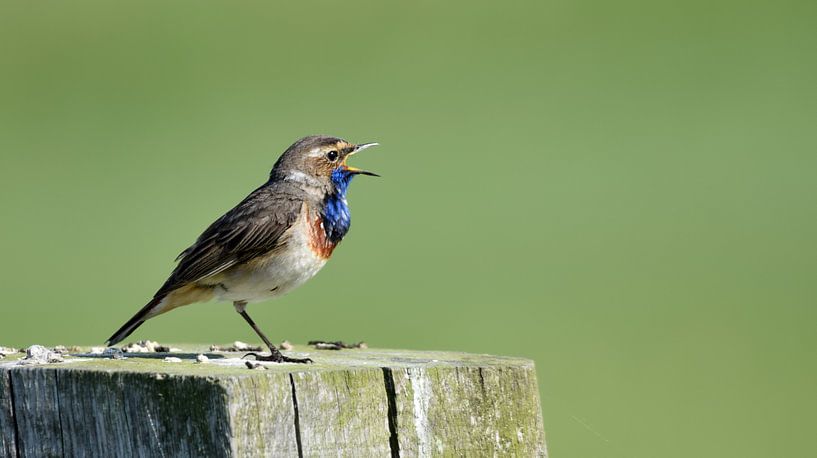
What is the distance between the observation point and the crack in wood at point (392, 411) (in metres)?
4.12

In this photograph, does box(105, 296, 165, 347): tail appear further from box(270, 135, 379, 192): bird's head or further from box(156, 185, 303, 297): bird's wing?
box(270, 135, 379, 192): bird's head

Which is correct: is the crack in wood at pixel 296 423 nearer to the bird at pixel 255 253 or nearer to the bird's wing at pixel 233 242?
the bird at pixel 255 253

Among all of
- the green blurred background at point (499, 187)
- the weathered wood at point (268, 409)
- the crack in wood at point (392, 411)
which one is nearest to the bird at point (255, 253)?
the weathered wood at point (268, 409)

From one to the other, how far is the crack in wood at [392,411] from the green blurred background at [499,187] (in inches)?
255

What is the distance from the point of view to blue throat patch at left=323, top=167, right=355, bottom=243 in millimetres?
7043

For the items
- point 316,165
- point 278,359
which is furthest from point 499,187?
point 278,359

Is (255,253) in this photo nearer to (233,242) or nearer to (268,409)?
(233,242)

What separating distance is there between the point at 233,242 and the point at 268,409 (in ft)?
9.59

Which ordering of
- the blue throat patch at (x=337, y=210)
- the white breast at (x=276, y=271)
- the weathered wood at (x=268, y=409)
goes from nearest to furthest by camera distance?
1. the weathered wood at (x=268, y=409)
2. the white breast at (x=276, y=271)
3. the blue throat patch at (x=337, y=210)

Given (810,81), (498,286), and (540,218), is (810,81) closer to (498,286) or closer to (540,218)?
(540,218)

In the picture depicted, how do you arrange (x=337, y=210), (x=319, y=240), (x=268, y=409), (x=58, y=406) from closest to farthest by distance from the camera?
(x=268, y=409) → (x=58, y=406) → (x=319, y=240) → (x=337, y=210)

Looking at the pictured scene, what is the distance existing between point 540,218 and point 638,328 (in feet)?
14.5

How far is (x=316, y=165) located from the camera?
7.29 m

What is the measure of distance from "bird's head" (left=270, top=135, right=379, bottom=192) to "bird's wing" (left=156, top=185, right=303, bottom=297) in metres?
0.47
